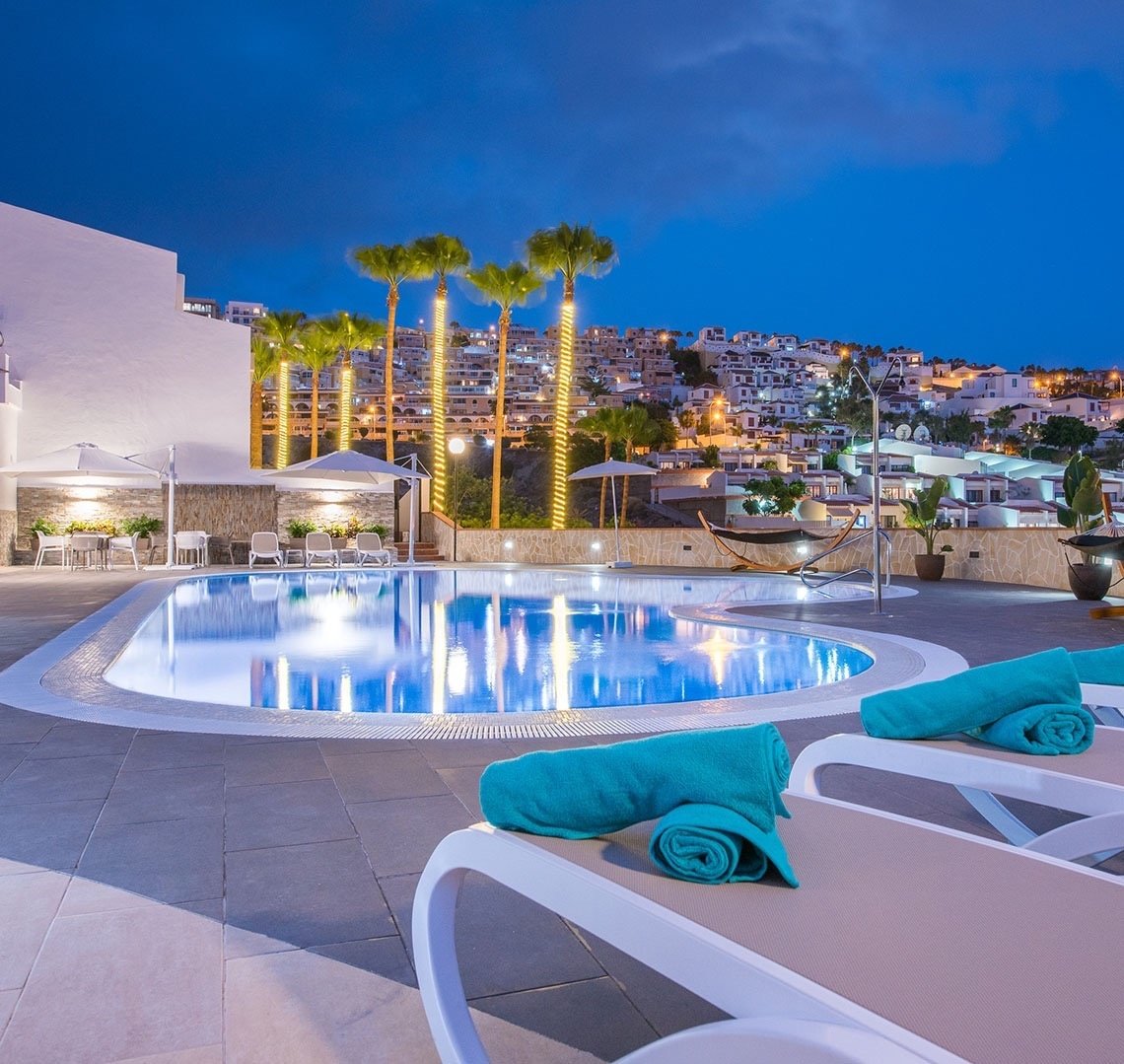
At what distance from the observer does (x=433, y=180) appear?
359ft

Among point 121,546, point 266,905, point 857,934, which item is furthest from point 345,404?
point 857,934

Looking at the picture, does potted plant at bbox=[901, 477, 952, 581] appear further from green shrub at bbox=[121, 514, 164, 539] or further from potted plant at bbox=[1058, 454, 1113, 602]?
green shrub at bbox=[121, 514, 164, 539]

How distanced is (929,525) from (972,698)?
13.7 metres

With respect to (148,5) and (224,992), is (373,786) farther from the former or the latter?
(148,5)

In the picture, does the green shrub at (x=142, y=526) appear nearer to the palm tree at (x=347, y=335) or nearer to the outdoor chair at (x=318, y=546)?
the outdoor chair at (x=318, y=546)

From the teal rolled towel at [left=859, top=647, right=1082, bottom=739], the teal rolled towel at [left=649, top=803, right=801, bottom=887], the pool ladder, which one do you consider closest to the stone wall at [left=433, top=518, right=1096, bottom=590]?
the pool ladder

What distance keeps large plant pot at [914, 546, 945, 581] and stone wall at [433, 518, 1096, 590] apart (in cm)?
66

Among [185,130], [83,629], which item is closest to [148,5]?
[185,130]

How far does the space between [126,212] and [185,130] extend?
26.3 feet

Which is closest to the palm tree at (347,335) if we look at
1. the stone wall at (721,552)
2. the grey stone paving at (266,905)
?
the stone wall at (721,552)

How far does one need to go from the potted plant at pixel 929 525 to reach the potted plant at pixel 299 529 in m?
12.3

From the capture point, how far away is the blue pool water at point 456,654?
6.54 metres

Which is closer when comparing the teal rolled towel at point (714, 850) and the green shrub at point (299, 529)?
the teal rolled towel at point (714, 850)

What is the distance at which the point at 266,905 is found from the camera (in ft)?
8.06
